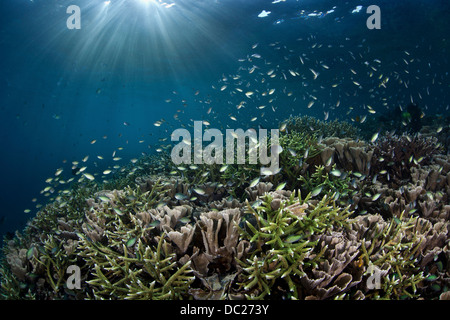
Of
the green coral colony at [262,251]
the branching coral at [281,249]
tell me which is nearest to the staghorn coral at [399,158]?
the green coral colony at [262,251]

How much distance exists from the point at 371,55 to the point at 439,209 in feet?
120

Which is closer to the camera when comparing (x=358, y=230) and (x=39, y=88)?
(x=358, y=230)

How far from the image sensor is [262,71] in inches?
1443

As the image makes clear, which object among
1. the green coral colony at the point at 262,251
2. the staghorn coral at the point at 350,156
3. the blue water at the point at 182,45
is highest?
the blue water at the point at 182,45

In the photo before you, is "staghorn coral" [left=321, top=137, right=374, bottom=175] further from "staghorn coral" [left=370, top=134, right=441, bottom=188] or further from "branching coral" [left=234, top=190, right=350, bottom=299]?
"branching coral" [left=234, top=190, right=350, bottom=299]

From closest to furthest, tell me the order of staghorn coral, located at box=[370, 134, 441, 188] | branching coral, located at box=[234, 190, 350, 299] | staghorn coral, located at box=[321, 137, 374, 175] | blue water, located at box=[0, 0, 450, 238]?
branching coral, located at box=[234, 190, 350, 299] < staghorn coral, located at box=[321, 137, 374, 175] < staghorn coral, located at box=[370, 134, 441, 188] < blue water, located at box=[0, 0, 450, 238]

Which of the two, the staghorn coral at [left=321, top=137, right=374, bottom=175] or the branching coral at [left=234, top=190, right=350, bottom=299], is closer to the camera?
the branching coral at [left=234, top=190, right=350, bottom=299]

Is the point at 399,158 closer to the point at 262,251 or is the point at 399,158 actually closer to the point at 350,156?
the point at 350,156

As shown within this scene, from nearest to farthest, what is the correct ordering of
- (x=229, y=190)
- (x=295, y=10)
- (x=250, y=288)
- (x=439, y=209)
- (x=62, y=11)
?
(x=250, y=288), (x=439, y=209), (x=229, y=190), (x=62, y=11), (x=295, y=10)

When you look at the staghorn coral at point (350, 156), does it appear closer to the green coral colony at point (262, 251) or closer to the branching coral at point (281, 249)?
the green coral colony at point (262, 251)

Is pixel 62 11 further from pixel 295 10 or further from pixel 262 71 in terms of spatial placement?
pixel 262 71

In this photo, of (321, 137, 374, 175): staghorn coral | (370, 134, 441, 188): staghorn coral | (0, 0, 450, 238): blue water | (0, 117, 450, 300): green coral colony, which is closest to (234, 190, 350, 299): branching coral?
(0, 117, 450, 300): green coral colony

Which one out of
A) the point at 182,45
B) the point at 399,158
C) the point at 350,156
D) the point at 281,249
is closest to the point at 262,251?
the point at 281,249

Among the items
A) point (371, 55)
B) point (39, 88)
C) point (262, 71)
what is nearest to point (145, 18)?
point (262, 71)
